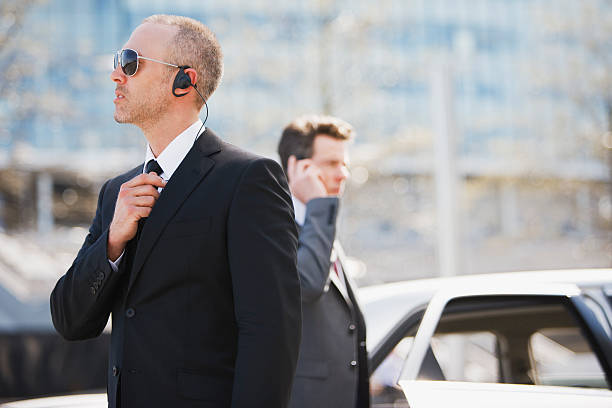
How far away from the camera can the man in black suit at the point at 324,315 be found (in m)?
2.49

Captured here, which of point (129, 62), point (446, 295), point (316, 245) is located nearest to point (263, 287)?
point (129, 62)

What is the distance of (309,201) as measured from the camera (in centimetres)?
277

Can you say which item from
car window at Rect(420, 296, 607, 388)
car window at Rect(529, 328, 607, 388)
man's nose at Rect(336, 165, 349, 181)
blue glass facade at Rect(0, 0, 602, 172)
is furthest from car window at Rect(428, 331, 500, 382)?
blue glass facade at Rect(0, 0, 602, 172)

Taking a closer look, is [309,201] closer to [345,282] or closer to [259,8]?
[345,282]

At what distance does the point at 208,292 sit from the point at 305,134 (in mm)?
1468

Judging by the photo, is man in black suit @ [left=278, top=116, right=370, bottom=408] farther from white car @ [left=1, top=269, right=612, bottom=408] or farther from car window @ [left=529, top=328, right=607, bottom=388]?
car window @ [left=529, top=328, right=607, bottom=388]

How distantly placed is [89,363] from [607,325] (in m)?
5.47

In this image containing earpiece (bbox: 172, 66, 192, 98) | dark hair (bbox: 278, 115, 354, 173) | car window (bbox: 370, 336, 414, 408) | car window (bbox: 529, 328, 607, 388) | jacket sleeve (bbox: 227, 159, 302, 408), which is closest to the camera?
jacket sleeve (bbox: 227, 159, 302, 408)

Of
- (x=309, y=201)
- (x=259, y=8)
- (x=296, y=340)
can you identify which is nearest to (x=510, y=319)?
(x=309, y=201)

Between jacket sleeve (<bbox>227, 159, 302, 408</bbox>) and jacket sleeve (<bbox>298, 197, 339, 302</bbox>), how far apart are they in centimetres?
75

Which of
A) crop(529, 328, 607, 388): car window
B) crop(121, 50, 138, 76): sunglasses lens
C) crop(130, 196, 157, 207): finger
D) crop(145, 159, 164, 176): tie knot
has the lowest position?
crop(529, 328, 607, 388): car window

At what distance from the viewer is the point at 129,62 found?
6.02ft

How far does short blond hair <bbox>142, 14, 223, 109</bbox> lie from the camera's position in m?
1.86

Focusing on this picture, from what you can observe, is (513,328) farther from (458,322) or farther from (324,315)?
(324,315)
